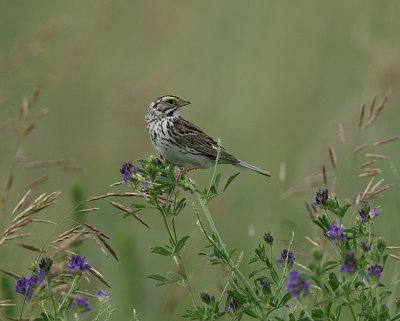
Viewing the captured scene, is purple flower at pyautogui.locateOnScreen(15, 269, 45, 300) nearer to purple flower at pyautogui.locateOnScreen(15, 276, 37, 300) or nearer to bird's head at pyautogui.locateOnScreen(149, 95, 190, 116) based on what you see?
purple flower at pyautogui.locateOnScreen(15, 276, 37, 300)

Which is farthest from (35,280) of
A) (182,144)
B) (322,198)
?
(182,144)

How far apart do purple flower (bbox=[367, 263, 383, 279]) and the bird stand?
8.07ft

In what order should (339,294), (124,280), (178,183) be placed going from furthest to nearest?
(124,280)
(178,183)
(339,294)

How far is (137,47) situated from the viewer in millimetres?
10000

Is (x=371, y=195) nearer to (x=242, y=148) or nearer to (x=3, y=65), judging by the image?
(x=3, y=65)

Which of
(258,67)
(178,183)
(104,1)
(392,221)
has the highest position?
(104,1)

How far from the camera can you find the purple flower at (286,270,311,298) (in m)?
2.98

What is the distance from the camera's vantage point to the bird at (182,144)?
596 cm

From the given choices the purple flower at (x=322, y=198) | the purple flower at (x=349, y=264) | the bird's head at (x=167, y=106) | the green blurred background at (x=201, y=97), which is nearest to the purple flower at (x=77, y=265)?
the purple flower at (x=322, y=198)

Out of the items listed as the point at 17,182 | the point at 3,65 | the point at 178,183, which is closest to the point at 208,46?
the point at 17,182

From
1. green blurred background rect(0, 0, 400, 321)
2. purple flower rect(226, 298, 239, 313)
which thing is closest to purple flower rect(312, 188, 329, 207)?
purple flower rect(226, 298, 239, 313)

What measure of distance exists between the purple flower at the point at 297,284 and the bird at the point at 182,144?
9.06 ft

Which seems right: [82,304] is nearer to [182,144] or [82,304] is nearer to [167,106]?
[182,144]

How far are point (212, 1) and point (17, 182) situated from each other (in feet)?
13.2
